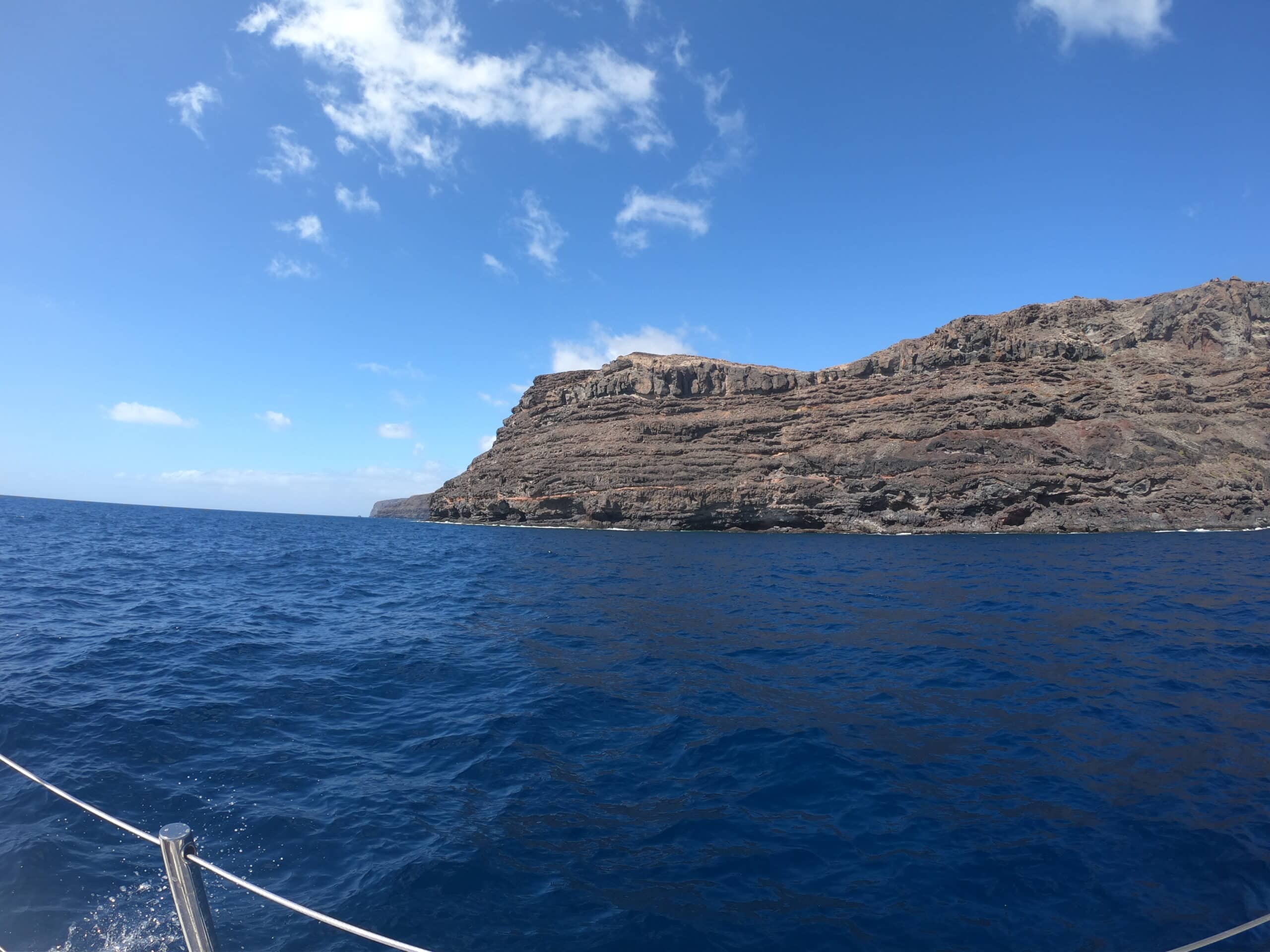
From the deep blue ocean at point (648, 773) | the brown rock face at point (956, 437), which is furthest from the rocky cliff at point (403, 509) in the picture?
the deep blue ocean at point (648, 773)

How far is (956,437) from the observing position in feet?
175

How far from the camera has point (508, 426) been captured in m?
83.5

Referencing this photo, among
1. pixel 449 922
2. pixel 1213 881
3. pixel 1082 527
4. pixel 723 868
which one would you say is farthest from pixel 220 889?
pixel 1082 527

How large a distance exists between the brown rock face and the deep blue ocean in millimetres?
38136

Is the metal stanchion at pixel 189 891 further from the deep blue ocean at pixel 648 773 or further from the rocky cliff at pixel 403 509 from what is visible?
the rocky cliff at pixel 403 509

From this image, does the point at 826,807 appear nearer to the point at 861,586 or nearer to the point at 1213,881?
the point at 1213,881

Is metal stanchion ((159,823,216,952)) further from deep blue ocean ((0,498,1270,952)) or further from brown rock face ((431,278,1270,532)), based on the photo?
brown rock face ((431,278,1270,532))

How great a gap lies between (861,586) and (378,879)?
1811 centimetres

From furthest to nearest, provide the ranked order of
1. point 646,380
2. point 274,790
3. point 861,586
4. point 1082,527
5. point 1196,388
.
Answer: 1. point 646,380
2. point 1196,388
3. point 1082,527
4. point 861,586
5. point 274,790

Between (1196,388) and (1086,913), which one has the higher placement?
(1196,388)

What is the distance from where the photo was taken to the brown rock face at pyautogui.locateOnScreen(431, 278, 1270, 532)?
4825cm

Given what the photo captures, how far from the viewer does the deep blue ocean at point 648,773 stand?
4469 mm

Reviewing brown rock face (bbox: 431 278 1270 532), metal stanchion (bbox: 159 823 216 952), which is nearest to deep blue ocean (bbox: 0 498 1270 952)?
metal stanchion (bbox: 159 823 216 952)

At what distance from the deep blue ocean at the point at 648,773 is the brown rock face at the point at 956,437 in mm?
38136
